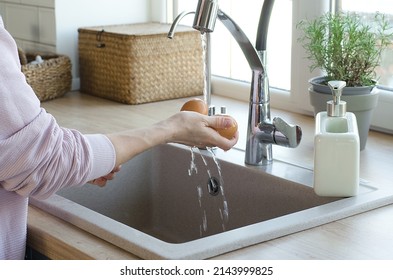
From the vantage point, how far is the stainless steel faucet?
1.74 m

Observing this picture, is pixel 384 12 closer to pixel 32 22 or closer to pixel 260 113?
pixel 260 113

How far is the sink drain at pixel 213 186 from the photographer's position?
189 cm

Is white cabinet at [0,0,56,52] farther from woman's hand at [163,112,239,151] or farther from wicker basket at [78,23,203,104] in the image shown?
woman's hand at [163,112,239,151]

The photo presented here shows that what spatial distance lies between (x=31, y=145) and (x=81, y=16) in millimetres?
1454

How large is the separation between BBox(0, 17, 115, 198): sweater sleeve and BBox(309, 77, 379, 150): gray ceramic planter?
0.65 meters

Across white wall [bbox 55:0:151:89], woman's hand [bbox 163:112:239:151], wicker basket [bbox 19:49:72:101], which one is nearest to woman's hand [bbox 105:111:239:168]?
woman's hand [bbox 163:112:239:151]

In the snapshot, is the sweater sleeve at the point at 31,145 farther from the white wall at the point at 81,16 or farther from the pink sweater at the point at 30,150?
the white wall at the point at 81,16

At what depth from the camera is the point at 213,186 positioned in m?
1.90

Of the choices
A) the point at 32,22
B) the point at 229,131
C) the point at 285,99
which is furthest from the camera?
the point at 32,22

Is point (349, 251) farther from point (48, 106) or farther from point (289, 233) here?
point (48, 106)

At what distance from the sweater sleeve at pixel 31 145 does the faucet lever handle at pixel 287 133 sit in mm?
483

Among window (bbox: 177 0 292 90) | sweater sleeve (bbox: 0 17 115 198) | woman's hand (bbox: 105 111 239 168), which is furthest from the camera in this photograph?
window (bbox: 177 0 292 90)

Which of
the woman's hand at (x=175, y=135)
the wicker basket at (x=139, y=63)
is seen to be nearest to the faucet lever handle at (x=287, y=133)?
the woman's hand at (x=175, y=135)

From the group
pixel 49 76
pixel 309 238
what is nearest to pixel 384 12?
pixel 309 238
